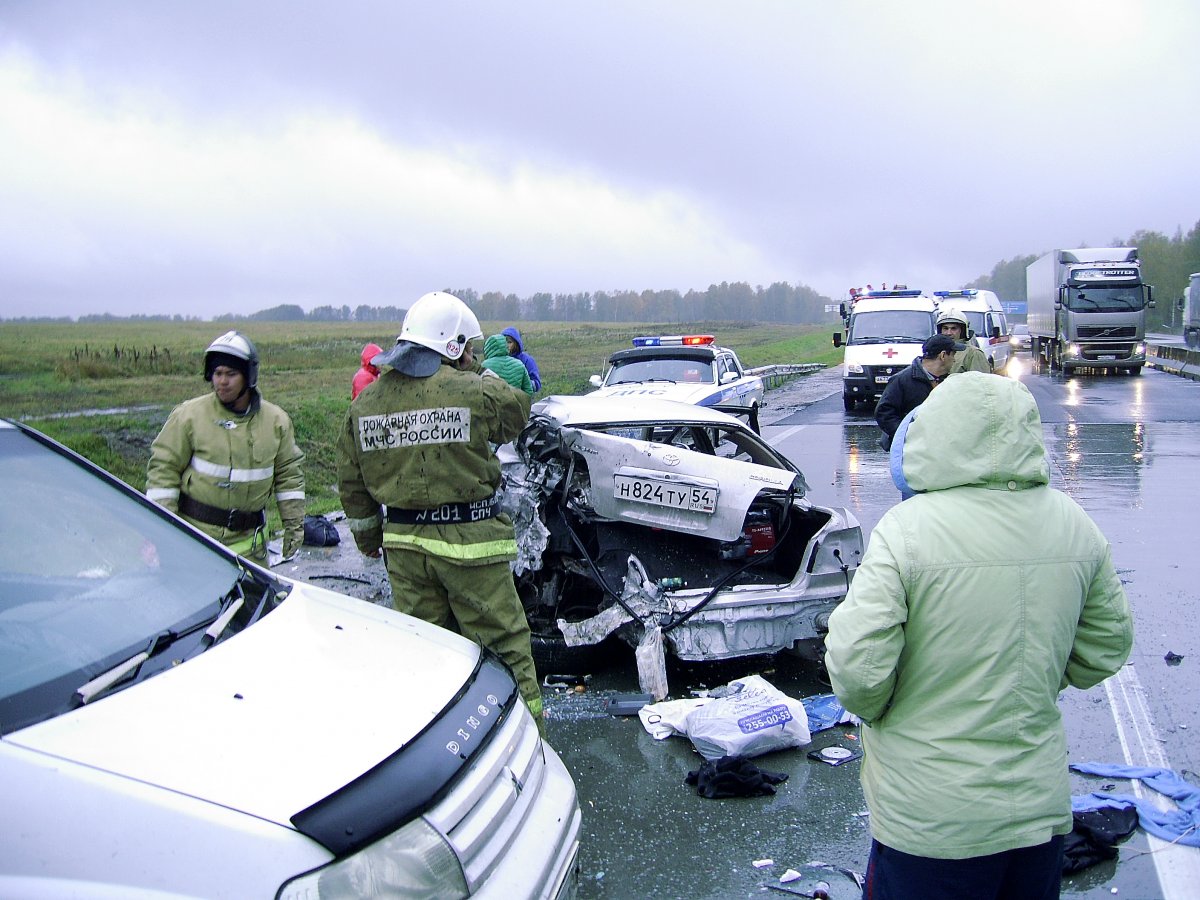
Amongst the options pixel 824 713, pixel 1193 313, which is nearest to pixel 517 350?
pixel 824 713

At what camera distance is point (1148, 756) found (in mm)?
4359

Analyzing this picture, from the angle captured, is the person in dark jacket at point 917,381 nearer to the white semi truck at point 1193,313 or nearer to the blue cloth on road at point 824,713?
the blue cloth on road at point 824,713

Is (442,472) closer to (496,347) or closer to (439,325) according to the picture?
(439,325)

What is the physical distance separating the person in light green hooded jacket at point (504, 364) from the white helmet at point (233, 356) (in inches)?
188

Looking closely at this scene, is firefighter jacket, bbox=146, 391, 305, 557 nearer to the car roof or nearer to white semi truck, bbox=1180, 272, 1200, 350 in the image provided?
the car roof

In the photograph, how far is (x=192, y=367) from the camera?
29.7 meters

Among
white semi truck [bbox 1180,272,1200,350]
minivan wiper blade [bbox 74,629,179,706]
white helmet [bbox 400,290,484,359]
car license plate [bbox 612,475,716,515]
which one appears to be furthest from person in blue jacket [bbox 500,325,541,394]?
white semi truck [bbox 1180,272,1200,350]

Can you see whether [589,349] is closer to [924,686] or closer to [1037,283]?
[1037,283]

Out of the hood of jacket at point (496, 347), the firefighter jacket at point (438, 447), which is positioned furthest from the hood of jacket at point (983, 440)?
the hood of jacket at point (496, 347)

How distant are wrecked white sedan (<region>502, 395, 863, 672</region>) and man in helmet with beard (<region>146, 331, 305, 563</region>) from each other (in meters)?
1.40

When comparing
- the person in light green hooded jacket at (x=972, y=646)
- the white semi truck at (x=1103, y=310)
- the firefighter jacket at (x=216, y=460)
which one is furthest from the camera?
the white semi truck at (x=1103, y=310)

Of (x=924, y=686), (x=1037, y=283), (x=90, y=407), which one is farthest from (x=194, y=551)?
(x=1037, y=283)

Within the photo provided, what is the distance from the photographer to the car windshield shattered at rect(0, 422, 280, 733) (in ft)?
7.67

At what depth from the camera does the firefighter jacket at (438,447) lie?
13.3 feet
